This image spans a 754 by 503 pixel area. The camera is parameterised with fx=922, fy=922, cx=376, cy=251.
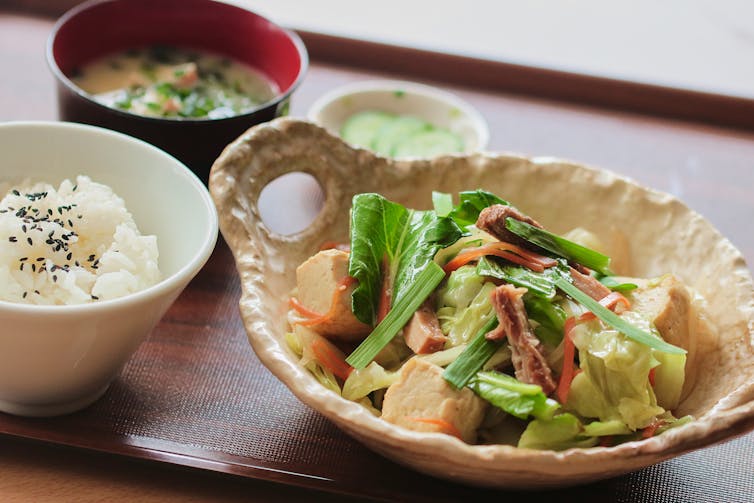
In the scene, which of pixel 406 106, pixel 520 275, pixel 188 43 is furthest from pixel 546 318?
pixel 188 43

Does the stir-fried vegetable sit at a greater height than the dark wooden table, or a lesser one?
greater

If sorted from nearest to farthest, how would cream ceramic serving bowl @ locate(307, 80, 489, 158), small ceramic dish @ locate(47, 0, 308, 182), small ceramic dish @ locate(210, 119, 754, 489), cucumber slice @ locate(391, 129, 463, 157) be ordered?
small ceramic dish @ locate(210, 119, 754, 489) → small ceramic dish @ locate(47, 0, 308, 182) → cucumber slice @ locate(391, 129, 463, 157) → cream ceramic serving bowl @ locate(307, 80, 489, 158)

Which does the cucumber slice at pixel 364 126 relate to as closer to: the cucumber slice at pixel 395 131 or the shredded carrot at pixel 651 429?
the cucumber slice at pixel 395 131

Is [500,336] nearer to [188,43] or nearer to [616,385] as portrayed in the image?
[616,385]

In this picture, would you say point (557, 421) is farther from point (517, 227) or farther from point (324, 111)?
point (324, 111)

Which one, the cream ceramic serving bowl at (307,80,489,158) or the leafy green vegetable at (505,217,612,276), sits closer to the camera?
the leafy green vegetable at (505,217,612,276)

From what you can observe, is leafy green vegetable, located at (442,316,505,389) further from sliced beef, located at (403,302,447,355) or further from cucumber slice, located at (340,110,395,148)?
cucumber slice, located at (340,110,395,148)

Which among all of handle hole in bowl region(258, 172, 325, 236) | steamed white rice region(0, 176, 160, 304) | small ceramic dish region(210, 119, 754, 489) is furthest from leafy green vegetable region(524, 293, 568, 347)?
handle hole in bowl region(258, 172, 325, 236)

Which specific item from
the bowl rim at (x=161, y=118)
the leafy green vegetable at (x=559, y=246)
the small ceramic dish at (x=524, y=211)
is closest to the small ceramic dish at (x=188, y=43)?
the bowl rim at (x=161, y=118)
